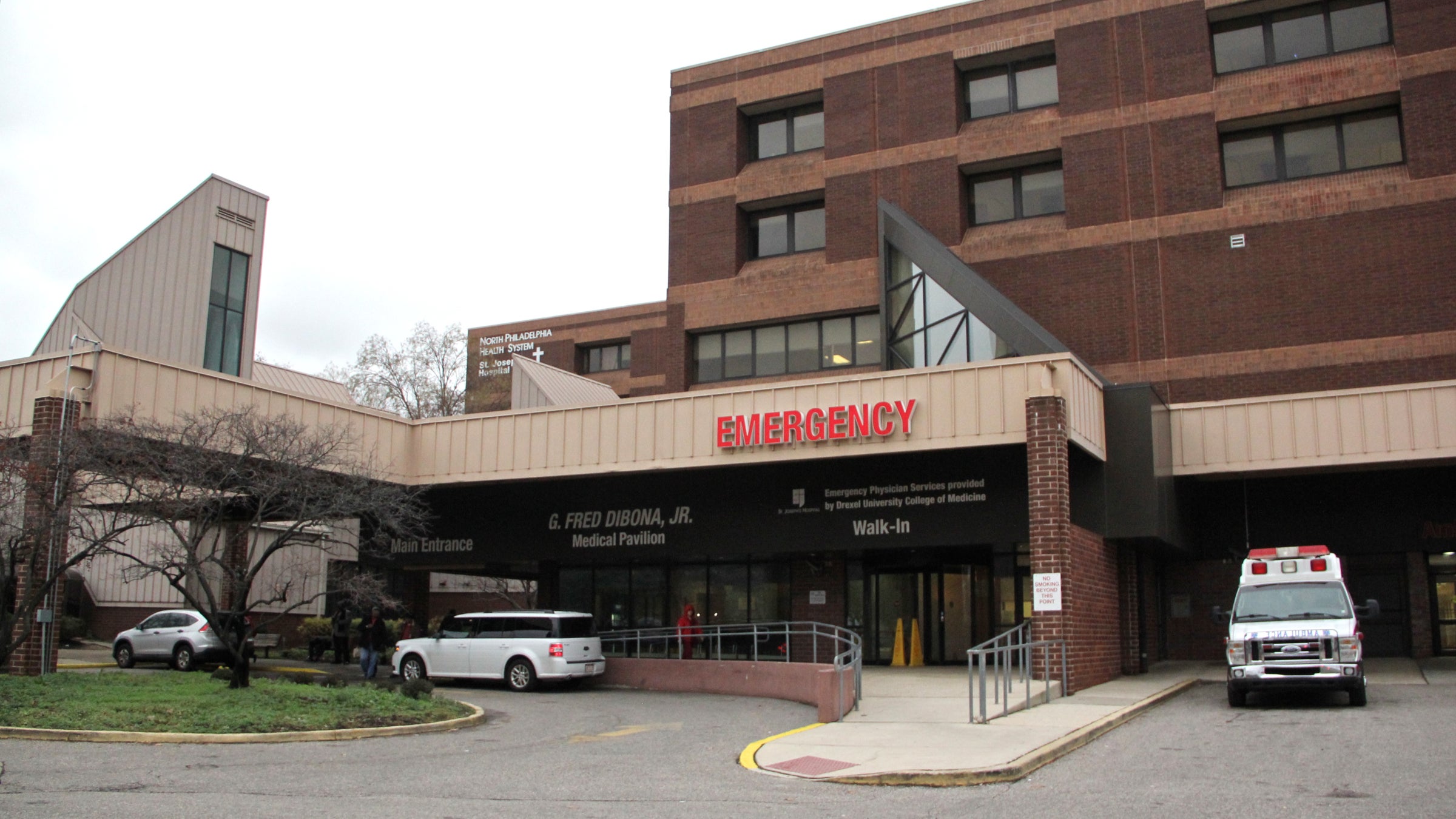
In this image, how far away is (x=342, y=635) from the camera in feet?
94.5

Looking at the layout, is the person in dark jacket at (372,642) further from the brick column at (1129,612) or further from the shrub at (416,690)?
the brick column at (1129,612)

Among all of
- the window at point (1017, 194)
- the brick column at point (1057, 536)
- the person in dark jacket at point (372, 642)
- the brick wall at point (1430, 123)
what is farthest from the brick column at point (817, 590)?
→ the brick wall at point (1430, 123)

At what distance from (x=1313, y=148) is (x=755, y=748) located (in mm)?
23040

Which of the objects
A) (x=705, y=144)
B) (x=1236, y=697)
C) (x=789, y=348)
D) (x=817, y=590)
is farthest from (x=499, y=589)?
(x=1236, y=697)

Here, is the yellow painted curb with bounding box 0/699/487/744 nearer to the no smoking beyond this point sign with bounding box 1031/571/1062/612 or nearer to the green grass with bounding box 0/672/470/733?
the green grass with bounding box 0/672/470/733

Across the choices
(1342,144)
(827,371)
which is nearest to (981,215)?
(827,371)

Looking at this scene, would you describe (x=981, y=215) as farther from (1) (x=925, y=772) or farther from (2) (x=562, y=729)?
(1) (x=925, y=772)

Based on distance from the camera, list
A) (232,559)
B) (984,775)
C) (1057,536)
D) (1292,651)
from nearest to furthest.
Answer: (984,775) → (1292,651) → (1057,536) → (232,559)

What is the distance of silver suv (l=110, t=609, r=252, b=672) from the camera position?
2838 centimetres

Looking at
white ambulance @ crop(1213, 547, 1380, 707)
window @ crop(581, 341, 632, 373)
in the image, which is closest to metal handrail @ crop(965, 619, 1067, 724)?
white ambulance @ crop(1213, 547, 1380, 707)

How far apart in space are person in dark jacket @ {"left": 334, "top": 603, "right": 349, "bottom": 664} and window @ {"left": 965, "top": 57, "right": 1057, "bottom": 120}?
68.4 ft

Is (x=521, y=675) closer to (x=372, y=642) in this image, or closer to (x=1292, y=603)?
(x=372, y=642)

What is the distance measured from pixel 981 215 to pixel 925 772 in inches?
905

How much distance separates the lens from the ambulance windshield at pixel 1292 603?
57.5 feet
